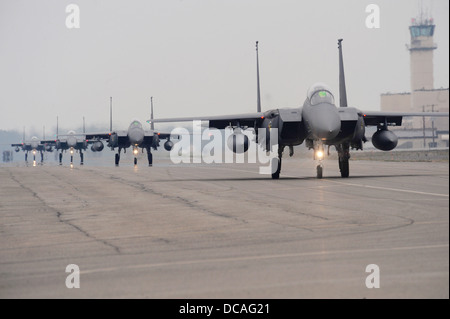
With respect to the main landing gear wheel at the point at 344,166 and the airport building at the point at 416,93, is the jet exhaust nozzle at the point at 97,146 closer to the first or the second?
the main landing gear wheel at the point at 344,166

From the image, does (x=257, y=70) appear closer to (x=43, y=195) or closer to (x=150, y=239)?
(x=43, y=195)

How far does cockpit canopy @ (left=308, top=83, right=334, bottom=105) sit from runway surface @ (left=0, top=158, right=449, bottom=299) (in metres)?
7.02

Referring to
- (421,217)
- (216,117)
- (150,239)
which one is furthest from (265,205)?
(216,117)

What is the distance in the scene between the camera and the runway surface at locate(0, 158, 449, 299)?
6.58 m

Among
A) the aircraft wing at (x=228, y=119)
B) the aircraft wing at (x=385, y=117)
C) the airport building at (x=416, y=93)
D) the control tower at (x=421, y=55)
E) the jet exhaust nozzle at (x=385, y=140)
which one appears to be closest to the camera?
the jet exhaust nozzle at (x=385, y=140)

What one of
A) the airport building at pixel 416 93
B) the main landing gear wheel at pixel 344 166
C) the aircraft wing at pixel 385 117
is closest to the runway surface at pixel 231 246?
the main landing gear wheel at pixel 344 166

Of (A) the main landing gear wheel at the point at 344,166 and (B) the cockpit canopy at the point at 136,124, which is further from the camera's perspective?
(B) the cockpit canopy at the point at 136,124

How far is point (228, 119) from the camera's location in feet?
98.1

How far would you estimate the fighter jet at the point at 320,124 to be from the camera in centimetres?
2484

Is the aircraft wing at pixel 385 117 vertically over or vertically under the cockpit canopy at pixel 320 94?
under

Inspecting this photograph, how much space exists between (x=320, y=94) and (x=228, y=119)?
600 centimetres

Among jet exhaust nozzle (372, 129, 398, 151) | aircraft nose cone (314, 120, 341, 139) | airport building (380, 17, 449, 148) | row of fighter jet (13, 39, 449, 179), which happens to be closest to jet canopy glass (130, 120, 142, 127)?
row of fighter jet (13, 39, 449, 179)
